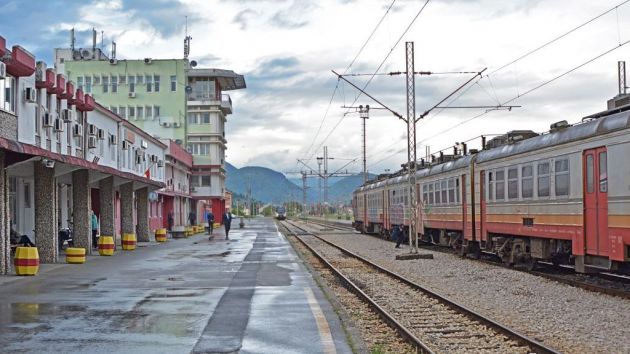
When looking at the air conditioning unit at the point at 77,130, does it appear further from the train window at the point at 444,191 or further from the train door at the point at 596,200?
the train door at the point at 596,200

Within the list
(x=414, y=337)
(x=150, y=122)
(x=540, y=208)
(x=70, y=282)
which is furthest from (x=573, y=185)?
(x=150, y=122)

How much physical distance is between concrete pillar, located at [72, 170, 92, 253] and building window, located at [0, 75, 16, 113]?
3720mm

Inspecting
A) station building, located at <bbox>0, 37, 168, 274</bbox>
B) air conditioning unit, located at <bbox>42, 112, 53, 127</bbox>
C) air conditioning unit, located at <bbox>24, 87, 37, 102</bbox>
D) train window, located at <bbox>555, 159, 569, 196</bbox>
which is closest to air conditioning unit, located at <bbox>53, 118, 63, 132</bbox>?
station building, located at <bbox>0, 37, 168, 274</bbox>

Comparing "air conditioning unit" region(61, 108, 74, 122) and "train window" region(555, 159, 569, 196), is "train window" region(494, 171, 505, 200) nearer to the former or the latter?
"train window" region(555, 159, 569, 196)

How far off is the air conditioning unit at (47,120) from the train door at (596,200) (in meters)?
18.1

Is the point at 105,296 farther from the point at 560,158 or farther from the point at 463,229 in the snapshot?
the point at 463,229

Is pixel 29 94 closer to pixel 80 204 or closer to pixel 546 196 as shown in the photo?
pixel 80 204

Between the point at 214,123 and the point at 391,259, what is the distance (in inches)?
2221

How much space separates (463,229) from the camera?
24.8 m

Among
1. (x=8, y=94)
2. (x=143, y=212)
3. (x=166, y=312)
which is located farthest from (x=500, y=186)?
(x=143, y=212)

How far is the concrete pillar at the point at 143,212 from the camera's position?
123 ft

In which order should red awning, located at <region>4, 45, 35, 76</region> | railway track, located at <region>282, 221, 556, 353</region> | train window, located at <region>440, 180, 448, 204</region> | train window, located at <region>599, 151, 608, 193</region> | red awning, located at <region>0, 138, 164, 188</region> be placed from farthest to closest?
train window, located at <region>440, 180, 448, 204</region> → red awning, located at <region>4, 45, 35, 76</region> → red awning, located at <region>0, 138, 164, 188</region> → train window, located at <region>599, 151, 608, 193</region> → railway track, located at <region>282, 221, 556, 353</region>

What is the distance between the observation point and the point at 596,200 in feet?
48.6

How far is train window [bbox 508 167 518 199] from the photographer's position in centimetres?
1953
